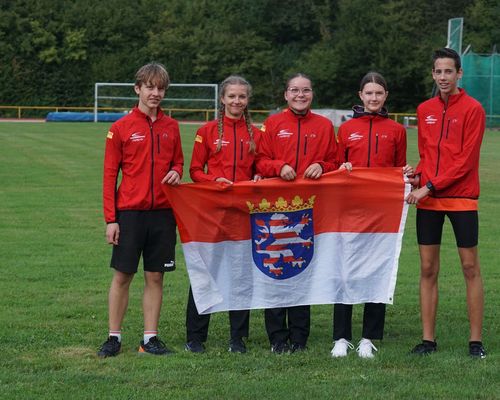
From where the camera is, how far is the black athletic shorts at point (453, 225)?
6.61m

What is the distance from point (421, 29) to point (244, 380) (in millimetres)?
55974

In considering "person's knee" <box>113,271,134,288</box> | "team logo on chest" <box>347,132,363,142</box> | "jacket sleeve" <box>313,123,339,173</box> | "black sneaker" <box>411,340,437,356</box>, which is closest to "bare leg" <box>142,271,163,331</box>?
"person's knee" <box>113,271,134,288</box>

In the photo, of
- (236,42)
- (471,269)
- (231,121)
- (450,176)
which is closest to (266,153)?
(231,121)

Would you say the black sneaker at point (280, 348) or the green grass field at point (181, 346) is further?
the black sneaker at point (280, 348)

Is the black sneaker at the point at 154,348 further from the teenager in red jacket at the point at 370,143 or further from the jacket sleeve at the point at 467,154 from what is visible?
the jacket sleeve at the point at 467,154

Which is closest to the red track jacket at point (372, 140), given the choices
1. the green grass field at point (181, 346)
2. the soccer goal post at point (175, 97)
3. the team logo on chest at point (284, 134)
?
the team logo on chest at point (284, 134)

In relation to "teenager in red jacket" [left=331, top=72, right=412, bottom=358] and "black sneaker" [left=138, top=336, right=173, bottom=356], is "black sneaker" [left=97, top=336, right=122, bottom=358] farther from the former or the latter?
"teenager in red jacket" [left=331, top=72, right=412, bottom=358]

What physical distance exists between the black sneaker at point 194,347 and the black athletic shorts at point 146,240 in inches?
21.0

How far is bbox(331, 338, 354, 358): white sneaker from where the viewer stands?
6664 millimetres

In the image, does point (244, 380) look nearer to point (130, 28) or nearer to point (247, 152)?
point (247, 152)

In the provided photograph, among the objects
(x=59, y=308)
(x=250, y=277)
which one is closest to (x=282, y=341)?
(x=250, y=277)

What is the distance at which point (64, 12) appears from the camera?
204 feet

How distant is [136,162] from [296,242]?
1231 millimetres

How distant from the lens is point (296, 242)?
6965 mm
